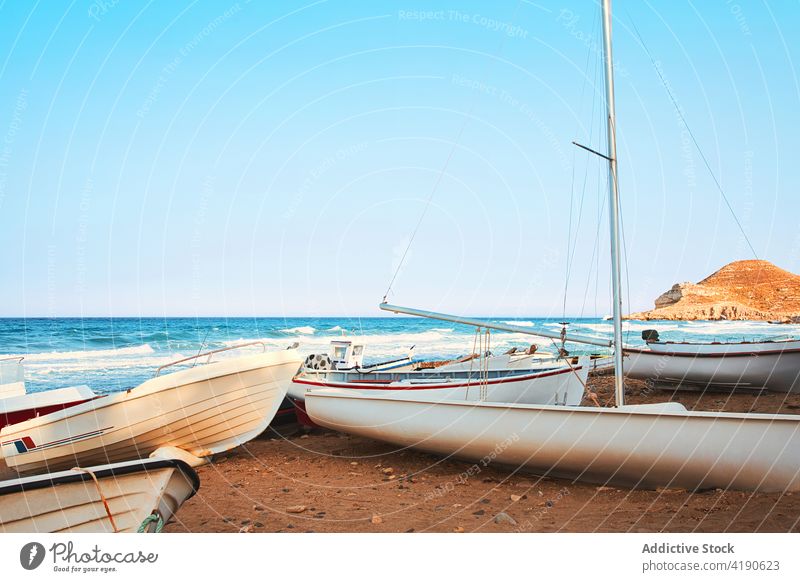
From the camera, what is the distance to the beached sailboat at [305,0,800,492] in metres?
4.06

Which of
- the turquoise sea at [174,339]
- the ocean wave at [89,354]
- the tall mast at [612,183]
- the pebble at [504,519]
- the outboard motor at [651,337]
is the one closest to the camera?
the pebble at [504,519]

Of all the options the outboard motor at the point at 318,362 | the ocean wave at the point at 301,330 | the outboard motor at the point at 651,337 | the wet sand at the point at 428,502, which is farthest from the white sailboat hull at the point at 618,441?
the ocean wave at the point at 301,330

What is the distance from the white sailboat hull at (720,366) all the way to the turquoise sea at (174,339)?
1.76 m

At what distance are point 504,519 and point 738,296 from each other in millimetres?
21907

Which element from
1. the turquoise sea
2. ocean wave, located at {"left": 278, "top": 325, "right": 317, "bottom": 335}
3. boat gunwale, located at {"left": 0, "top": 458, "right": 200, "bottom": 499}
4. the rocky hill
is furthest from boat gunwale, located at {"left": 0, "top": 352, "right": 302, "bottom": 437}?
ocean wave, located at {"left": 278, "top": 325, "right": 317, "bottom": 335}

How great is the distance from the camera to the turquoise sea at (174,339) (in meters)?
17.4

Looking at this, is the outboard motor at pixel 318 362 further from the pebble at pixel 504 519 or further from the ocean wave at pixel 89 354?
the ocean wave at pixel 89 354

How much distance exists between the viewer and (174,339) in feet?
88.4

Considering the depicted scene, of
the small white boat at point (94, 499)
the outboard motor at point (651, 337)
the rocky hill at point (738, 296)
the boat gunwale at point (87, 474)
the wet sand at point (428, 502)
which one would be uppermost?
the rocky hill at point (738, 296)

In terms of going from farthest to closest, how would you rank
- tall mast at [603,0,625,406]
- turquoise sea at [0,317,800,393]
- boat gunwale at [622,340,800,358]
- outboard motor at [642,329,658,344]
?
1. turquoise sea at [0,317,800,393]
2. outboard motor at [642,329,658,344]
3. boat gunwale at [622,340,800,358]
4. tall mast at [603,0,625,406]

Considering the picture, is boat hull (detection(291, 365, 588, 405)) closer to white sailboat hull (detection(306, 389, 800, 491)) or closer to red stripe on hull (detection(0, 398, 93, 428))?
white sailboat hull (detection(306, 389, 800, 491))
